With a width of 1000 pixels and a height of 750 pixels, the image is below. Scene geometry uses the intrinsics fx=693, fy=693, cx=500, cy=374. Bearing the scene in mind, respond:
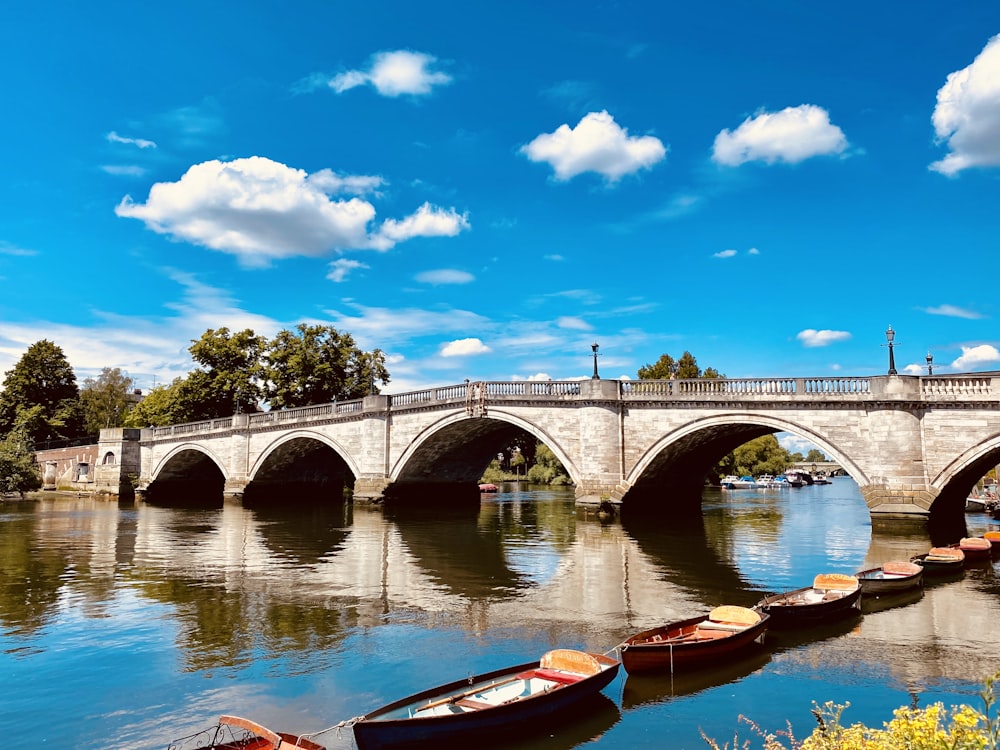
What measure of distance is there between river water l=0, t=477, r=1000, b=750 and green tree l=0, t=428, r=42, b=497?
2471 centimetres

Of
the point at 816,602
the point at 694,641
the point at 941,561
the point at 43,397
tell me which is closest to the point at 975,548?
the point at 941,561

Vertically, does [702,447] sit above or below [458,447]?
below

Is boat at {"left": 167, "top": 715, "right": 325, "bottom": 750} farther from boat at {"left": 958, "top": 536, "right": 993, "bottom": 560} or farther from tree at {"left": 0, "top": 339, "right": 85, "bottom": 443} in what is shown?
tree at {"left": 0, "top": 339, "right": 85, "bottom": 443}

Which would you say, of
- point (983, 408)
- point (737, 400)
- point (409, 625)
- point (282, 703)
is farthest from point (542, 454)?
point (282, 703)

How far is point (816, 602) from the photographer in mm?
12125

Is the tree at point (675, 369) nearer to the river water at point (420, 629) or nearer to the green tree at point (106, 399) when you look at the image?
the river water at point (420, 629)

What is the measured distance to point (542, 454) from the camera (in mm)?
66938

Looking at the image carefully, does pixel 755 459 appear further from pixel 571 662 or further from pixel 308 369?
pixel 571 662

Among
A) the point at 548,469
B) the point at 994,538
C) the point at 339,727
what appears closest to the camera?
the point at 339,727

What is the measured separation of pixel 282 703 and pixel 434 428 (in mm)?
26271

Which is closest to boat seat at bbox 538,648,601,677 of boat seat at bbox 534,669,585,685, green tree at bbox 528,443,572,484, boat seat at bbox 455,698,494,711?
boat seat at bbox 534,669,585,685

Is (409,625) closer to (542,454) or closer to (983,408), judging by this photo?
(983,408)

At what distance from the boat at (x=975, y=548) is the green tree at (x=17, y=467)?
Answer: 52.5 metres

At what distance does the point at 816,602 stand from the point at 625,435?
16.6 meters
